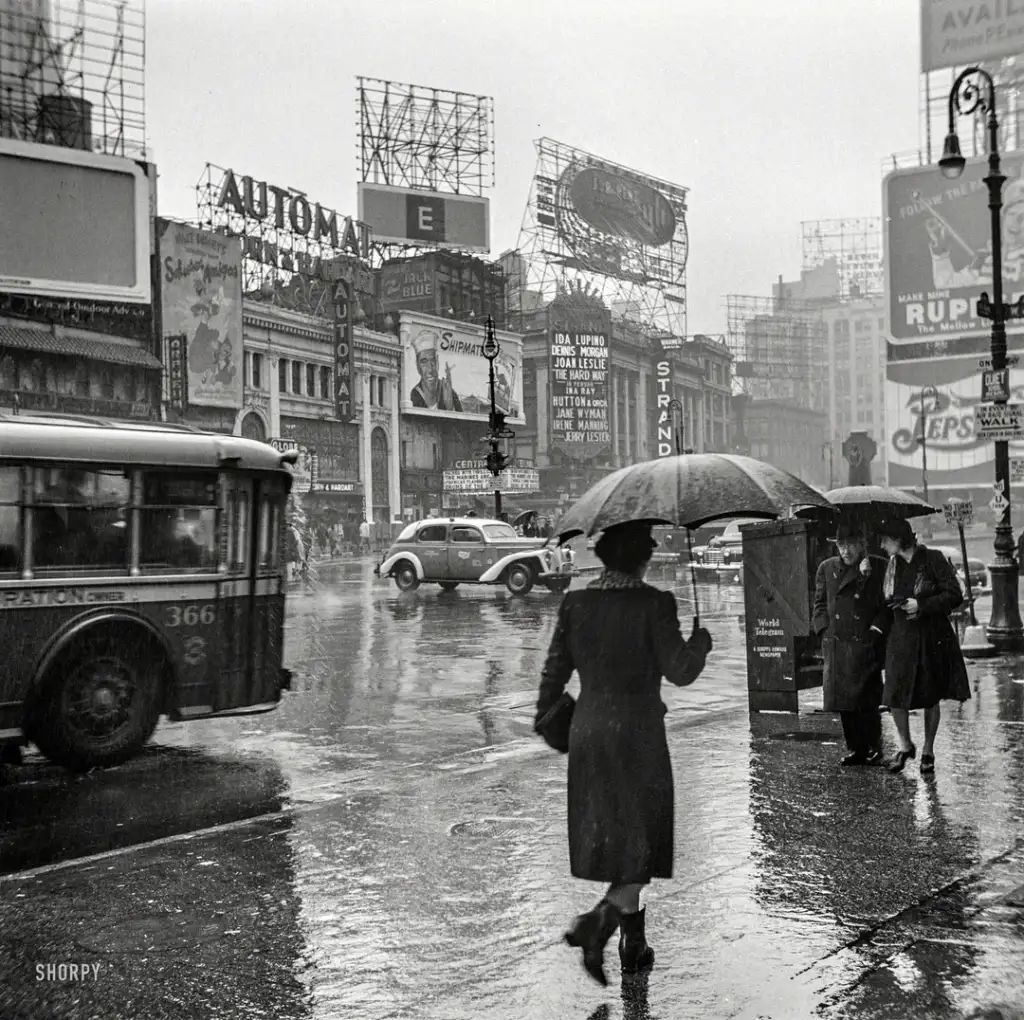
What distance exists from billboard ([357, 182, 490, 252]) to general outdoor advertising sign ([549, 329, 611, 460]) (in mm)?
15364

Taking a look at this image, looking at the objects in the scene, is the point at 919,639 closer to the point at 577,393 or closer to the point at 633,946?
the point at 633,946

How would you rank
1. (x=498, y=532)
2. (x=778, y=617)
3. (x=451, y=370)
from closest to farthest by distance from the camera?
(x=778, y=617), (x=498, y=532), (x=451, y=370)

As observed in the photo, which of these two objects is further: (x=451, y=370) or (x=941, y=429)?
(x=941, y=429)

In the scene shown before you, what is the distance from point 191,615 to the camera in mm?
10055

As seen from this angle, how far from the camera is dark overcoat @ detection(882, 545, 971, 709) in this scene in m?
8.45

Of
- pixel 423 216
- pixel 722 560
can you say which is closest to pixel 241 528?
pixel 722 560

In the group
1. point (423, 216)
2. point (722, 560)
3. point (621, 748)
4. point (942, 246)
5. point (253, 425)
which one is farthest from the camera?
point (942, 246)

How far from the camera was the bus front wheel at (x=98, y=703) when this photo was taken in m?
9.27

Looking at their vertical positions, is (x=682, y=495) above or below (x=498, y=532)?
above

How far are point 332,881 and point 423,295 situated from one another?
Answer: 77259 mm

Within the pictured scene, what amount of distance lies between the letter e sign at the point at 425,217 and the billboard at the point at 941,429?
111 ft

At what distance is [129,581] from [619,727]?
5.98m

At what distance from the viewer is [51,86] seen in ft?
178

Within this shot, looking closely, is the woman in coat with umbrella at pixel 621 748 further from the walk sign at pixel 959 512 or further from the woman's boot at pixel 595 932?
the walk sign at pixel 959 512
